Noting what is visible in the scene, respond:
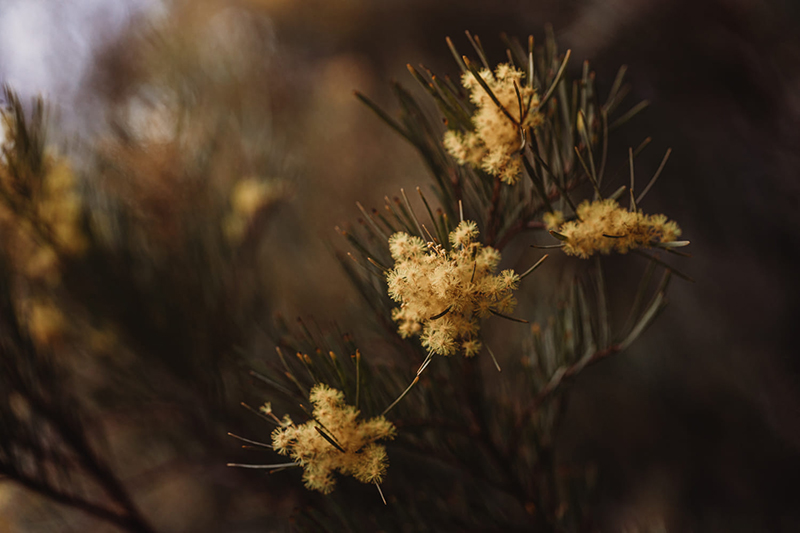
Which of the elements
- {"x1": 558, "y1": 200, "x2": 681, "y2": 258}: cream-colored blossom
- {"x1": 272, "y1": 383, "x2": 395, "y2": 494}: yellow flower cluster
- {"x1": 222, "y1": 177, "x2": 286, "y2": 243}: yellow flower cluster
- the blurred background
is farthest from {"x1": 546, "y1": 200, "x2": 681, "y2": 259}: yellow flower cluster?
{"x1": 222, "y1": 177, "x2": 286, "y2": 243}: yellow flower cluster

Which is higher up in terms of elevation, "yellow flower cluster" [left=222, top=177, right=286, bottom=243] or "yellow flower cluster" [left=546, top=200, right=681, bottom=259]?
"yellow flower cluster" [left=222, top=177, right=286, bottom=243]

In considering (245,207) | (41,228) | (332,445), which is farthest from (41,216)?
(332,445)

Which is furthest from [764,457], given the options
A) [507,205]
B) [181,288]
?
[181,288]

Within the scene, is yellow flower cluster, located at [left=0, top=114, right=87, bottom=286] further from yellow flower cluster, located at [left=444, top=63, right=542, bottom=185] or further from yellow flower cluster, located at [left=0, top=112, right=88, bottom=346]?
yellow flower cluster, located at [left=444, top=63, right=542, bottom=185]

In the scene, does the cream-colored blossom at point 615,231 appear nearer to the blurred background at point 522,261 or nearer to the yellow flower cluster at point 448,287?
the yellow flower cluster at point 448,287

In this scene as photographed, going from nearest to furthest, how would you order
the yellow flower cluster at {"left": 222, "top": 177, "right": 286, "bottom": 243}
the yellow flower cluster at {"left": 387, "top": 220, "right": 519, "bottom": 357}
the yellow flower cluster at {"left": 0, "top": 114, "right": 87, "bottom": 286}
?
the yellow flower cluster at {"left": 387, "top": 220, "right": 519, "bottom": 357} → the yellow flower cluster at {"left": 0, "top": 114, "right": 87, "bottom": 286} → the yellow flower cluster at {"left": 222, "top": 177, "right": 286, "bottom": 243}

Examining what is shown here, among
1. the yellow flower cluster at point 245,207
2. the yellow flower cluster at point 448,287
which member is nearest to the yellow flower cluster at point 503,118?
the yellow flower cluster at point 448,287

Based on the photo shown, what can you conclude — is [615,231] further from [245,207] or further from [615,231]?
[245,207]
